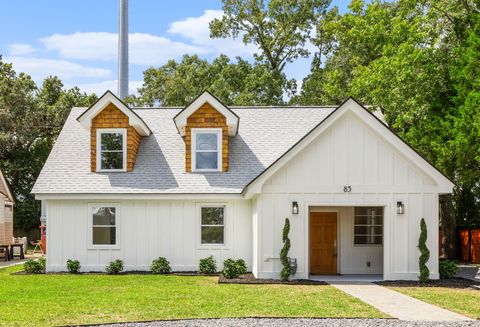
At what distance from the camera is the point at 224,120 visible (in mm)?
21750

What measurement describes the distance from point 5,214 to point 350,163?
2221cm

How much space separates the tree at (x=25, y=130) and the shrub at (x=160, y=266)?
26.2m

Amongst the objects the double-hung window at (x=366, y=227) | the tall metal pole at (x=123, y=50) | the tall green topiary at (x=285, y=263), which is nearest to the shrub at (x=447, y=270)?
the double-hung window at (x=366, y=227)

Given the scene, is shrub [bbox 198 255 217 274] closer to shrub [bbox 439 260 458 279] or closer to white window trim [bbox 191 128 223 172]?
white window trim [bbox 191 128 223 172]

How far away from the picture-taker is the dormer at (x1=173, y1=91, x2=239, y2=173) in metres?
21.6

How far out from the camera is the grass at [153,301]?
11.5 m

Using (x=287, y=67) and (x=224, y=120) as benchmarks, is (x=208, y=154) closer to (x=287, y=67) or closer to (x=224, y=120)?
(x=224, y=120)

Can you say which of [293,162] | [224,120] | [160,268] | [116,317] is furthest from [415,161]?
[116,317]

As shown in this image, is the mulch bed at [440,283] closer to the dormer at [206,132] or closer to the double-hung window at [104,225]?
the dormer at [206,132]

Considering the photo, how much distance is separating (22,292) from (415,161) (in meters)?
11.2

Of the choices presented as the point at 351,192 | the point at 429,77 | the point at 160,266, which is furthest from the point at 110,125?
the point at 429,77

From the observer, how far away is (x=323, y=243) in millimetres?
21375

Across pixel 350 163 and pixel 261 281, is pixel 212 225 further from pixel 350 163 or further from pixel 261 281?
pixel 350 163

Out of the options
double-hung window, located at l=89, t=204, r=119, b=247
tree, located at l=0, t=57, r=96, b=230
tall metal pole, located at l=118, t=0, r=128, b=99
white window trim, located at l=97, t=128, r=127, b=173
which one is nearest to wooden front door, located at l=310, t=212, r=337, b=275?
double-hung window, located at l=89, t=204, r=119, b=247
